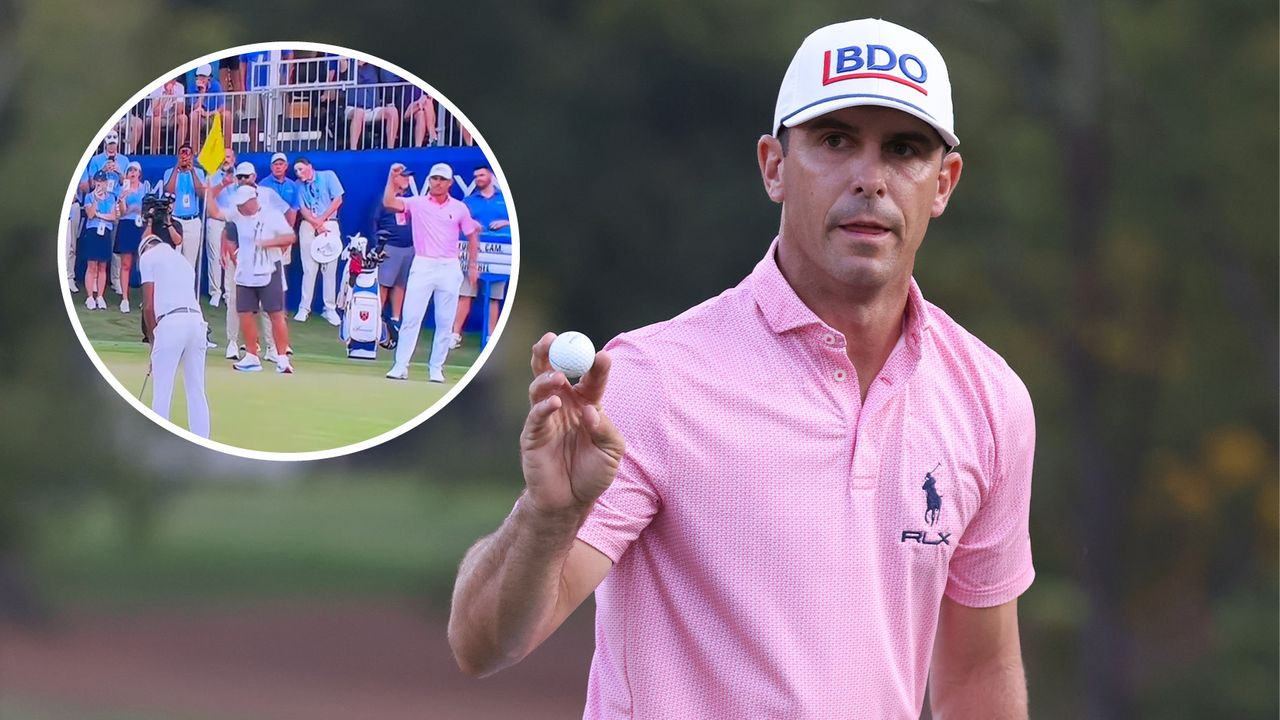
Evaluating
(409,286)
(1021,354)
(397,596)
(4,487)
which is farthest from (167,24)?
(409,286)

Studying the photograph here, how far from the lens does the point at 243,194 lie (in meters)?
2.52

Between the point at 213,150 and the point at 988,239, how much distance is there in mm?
10062

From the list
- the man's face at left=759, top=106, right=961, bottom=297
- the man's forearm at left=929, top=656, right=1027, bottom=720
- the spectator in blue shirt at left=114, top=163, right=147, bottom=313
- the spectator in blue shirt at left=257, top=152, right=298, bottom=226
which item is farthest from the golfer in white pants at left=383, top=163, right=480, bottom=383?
the man's forearm at left=929, top=656, right=1027, bottom=720

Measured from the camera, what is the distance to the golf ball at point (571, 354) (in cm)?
197

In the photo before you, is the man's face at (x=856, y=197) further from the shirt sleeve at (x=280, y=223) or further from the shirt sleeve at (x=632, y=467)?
the shirt sleeve at (x=280, y=223)

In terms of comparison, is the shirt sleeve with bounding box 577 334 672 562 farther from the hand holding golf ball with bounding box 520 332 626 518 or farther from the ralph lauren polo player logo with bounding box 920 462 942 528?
the ralph lauren polo player logo with bounding box 920 462 942 528

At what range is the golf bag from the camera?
8.27ft

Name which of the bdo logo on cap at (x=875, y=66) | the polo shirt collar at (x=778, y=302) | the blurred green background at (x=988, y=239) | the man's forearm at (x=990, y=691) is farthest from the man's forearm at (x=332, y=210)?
the blurred green background at (x=988, y=239)

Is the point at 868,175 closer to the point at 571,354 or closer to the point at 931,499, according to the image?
the point at 931,499

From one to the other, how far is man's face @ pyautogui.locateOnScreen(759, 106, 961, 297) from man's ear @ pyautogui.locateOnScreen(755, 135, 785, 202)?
0.04m

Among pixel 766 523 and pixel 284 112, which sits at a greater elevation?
pixel 284 112

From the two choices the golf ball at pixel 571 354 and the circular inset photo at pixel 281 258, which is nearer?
the golf ball at pixel 571 354

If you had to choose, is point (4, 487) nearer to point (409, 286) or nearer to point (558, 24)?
point (558, 24)

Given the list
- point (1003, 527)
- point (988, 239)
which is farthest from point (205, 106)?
point (988, 239)
